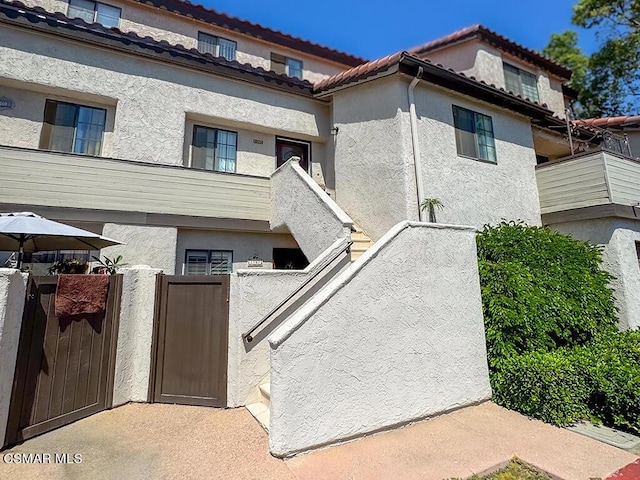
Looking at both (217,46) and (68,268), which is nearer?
A: (68,268)

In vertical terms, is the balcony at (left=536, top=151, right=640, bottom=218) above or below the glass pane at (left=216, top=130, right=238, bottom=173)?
below

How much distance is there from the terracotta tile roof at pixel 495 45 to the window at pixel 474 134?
6392 millimetres

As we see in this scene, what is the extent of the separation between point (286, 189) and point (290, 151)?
3013 mm

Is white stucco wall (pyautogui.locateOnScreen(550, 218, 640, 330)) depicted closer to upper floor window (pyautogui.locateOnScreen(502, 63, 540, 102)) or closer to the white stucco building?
the white stucco building

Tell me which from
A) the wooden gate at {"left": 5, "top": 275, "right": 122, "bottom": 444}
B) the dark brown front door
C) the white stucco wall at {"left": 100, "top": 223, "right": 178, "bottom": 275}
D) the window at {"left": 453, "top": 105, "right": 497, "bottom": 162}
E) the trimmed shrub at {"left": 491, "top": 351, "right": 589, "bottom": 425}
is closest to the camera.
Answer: the wooden gate at {"left": 5, "top": 275, "right": 122, "bottom": 444}

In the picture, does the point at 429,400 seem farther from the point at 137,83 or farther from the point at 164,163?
the point at 137,83

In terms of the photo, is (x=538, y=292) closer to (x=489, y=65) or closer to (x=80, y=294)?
(x=80, y=294)

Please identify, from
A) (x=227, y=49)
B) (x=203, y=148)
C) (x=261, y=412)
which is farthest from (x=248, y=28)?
(x=261, y=412)

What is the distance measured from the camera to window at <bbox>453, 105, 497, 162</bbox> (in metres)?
10.0

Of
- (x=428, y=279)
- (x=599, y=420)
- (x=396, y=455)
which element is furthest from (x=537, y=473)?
(x=428, y=279)

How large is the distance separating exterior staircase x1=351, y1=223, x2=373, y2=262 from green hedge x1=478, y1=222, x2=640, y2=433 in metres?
2.64

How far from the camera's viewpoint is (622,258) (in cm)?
909

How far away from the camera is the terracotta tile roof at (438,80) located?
886 cm

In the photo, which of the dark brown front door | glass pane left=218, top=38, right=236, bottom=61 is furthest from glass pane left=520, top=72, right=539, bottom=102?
glass pane left=218, top=38, right=236, bottom=61
